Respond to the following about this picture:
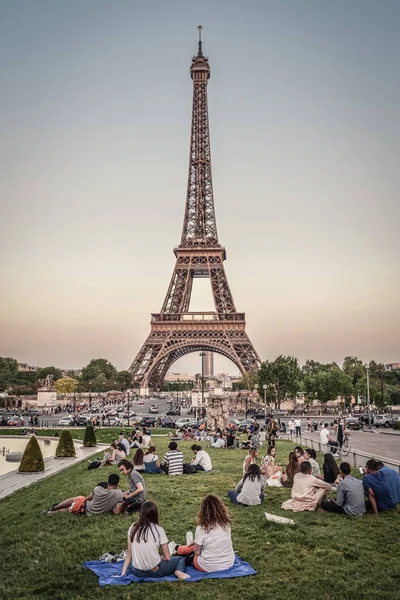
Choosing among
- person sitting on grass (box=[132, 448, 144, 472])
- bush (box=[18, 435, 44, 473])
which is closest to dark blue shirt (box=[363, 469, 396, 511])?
person sitting on grass (box=[132, 448, 144, 472])

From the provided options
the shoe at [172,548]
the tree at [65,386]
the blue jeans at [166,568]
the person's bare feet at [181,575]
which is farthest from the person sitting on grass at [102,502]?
the tree at [65,386]

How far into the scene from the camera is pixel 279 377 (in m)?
69.5

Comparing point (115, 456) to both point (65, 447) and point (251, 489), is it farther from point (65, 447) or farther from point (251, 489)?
point (251, 489)

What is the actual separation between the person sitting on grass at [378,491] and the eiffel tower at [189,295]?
2425 inches

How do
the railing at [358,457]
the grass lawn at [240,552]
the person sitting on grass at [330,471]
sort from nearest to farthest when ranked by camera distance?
the grass lawn at [240,552], the railing at [358,457], the person sitting on grass at [330,471]

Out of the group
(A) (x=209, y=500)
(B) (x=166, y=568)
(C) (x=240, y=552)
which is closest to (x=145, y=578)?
(B) (x=166, y=568)

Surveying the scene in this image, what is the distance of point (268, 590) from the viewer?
6.64m

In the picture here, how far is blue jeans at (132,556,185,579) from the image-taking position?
7.11 meters

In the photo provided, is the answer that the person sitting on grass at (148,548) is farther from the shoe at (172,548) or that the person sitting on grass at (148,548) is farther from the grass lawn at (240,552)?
the shoe at (172,548)

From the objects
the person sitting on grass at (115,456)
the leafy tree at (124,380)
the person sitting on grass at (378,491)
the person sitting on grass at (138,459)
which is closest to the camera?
the person sitting on grass at (378,491)

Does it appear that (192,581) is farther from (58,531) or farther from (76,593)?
(58,531)

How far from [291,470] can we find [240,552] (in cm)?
572

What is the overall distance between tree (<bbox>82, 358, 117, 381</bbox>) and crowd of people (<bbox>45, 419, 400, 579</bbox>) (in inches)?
5445

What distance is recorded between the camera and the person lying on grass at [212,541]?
7.30m
